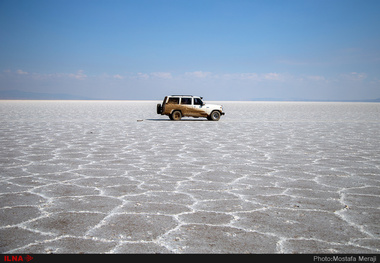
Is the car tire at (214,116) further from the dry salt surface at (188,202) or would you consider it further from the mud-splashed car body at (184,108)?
the dry salt surface at (188,202)

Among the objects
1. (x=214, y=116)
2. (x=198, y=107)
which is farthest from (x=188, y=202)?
(x=214, y=116)

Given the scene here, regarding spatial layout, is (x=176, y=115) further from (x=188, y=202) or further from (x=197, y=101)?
(x=188, y=202)

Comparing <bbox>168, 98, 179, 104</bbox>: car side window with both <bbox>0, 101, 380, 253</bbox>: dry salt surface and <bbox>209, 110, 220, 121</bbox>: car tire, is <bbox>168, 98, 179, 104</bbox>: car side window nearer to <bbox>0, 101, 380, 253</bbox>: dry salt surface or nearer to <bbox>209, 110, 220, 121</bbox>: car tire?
<bbox>209, 110, 220, 121</bbox>: car tire

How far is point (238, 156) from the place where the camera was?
8.34 meters

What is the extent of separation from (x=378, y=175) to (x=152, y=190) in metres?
4.09

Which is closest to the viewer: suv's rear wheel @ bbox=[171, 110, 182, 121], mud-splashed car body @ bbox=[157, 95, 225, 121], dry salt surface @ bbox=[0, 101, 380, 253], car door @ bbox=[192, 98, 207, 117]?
dry salt surface @ bbox=[0, 101, 380, 253]

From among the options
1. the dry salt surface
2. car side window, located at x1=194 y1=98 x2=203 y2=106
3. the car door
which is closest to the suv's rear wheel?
the car door

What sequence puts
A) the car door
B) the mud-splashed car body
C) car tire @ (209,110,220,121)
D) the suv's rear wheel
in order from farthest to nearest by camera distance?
car tire @ (209,110,220,121)
the car door
the suv's rear wheel
the mud-splashed car body

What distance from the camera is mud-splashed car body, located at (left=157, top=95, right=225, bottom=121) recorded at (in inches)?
816

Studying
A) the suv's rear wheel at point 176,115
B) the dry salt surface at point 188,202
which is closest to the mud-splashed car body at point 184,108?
the suv's rear wheel at point 176,115

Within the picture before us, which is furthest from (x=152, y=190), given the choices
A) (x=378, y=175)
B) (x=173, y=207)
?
(x=378, y=175)

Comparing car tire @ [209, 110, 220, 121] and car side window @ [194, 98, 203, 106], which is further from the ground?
car side window @ [194, 98, 203, 106]

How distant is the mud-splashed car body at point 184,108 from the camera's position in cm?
2072
